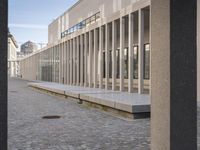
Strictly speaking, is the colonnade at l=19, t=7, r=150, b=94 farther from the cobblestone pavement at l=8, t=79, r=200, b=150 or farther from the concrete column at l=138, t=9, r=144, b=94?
the cobblestone pavement at l=8, t=79, r=200, b=150

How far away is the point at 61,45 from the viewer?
32.6 metres

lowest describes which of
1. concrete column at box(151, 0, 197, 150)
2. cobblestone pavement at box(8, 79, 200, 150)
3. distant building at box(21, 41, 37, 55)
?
cobblestone pavement at box(8, 79, 200, 150)

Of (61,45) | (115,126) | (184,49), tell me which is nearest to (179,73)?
(184,49)

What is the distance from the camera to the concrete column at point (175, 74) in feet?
12.7

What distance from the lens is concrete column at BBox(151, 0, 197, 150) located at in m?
3.86

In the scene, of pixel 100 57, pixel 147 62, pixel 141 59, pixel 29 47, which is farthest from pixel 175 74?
pixel 29 47

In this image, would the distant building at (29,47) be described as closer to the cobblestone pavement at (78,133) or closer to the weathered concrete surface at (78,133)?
the weathered concrete surface at (78,133)

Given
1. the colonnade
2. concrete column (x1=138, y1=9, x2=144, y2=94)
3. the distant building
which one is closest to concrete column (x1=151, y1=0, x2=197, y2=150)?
concrete column (x1=138, y1=9, x2=144, y2=94)

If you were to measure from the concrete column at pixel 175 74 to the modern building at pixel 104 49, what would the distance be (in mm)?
11862

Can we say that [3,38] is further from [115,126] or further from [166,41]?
[115,126]

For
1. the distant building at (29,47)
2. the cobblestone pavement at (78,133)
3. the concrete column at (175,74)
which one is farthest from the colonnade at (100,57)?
the distant building at (29,47)

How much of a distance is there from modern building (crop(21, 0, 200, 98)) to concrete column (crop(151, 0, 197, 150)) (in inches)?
467

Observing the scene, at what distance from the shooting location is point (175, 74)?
3.86 m

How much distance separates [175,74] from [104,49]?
25430 millimetres
